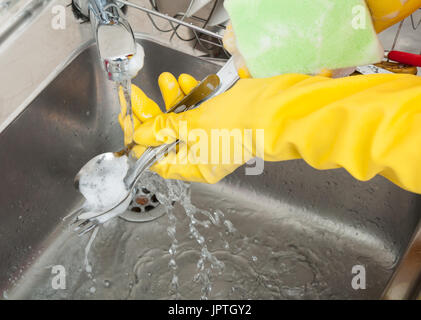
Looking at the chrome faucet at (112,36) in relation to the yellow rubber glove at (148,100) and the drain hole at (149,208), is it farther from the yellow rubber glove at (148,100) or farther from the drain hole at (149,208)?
the drain hole at (149,208)

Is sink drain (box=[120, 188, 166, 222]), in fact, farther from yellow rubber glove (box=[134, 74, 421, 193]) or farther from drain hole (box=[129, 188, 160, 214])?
yellow rubber glove (box=[134, 74, 421, 193])

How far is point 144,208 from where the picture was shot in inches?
33.4

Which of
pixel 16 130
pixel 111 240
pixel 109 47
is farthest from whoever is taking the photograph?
pixel 111 240

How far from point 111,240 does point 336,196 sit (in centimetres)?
47

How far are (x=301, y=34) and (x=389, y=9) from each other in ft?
0.46

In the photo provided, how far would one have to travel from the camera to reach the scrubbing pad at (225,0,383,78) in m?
0.60

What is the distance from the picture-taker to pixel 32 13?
30.8 inches

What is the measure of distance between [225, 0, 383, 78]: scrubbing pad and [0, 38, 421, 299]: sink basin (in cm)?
19

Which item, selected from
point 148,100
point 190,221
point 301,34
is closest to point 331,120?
point 301,34

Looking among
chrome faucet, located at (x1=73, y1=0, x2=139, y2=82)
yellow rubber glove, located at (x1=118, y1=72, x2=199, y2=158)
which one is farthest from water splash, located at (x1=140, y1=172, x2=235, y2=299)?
chrome faucet, located at (x1=73, y1=0, x2=139, y2=82)

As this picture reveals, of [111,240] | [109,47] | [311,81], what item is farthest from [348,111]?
[111,240]

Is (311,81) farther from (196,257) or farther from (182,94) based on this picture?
(196,257)

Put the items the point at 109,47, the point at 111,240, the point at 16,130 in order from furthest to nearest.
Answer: the point at 111,240 < the point at 16,130 < the point at 109,47

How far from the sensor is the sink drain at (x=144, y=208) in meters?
0.84
